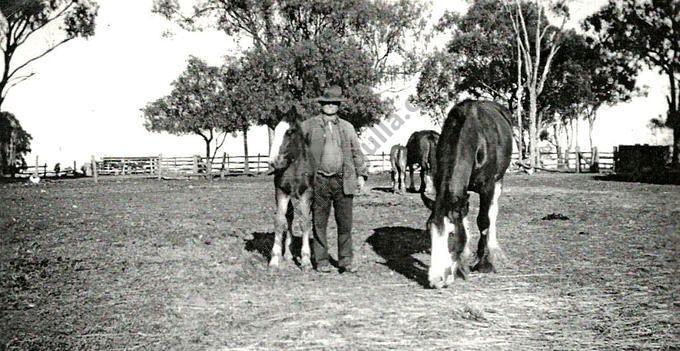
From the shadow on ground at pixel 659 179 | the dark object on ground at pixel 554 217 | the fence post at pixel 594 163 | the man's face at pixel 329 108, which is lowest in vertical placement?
the dark object on ground at pixel 554 217

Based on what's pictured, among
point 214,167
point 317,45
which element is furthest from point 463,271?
point 214,167

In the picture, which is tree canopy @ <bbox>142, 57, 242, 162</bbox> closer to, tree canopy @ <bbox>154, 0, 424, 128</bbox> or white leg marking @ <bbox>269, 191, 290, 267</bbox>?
tree canopy @ <bbox>154, 0, 424, 128</bbox>

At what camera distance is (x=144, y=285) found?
659cm

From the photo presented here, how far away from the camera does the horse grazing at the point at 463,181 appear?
602 cm

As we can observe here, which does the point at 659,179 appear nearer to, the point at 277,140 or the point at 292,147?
the point at 292,147

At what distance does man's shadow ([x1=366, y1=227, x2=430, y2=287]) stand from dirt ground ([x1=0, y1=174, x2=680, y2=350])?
28 millimetres

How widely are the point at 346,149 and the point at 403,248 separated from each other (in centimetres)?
227

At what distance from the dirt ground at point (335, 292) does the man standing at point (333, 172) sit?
329mm

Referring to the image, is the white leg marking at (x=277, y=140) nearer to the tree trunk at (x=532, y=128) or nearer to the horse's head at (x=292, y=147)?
the horse's head at (x=292, y=147)

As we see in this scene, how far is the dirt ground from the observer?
4578 mm

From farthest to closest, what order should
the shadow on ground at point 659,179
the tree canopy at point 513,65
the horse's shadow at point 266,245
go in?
1. the tree canopy at point 513,65
2. the shadow on ground at point 659,179
3. the horse's shadow at point 266,245

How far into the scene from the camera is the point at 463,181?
6.23 metres

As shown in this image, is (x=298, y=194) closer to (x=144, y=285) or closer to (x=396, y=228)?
(x=144, y=285)

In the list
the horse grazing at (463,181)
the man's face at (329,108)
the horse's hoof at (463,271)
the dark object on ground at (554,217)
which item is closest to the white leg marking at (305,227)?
the man's face at (329,108)
